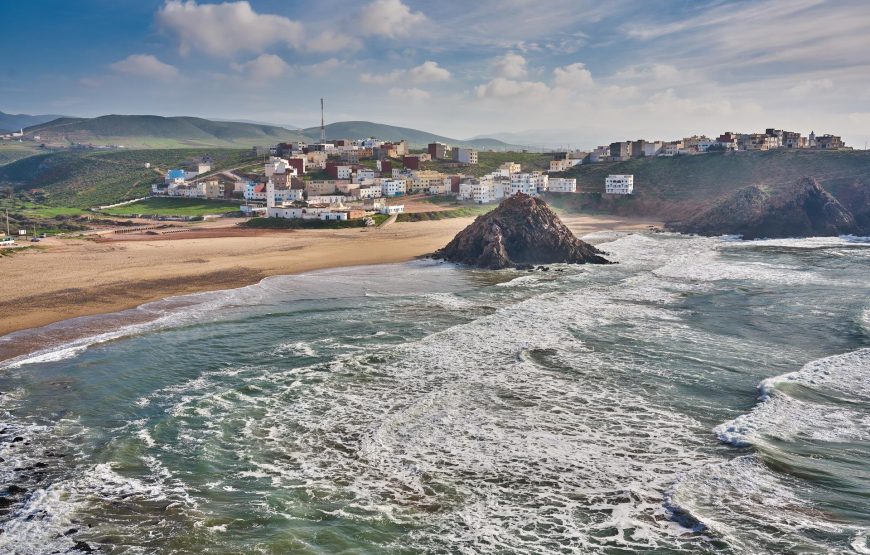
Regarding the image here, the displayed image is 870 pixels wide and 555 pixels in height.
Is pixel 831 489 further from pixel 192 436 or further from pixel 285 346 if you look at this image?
pixel 285 346

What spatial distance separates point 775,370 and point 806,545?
38.5 feet

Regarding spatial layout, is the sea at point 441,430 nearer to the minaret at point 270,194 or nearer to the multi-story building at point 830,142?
the minaret at point 270,194

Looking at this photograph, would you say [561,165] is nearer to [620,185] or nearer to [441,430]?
[620,185]

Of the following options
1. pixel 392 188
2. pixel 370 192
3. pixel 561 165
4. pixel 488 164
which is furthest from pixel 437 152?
pixel 370 192

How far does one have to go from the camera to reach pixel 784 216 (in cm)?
6575

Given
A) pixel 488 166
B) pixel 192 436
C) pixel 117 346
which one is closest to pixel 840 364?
pixel 192 436

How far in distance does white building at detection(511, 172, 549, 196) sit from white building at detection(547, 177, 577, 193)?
0.92 meters

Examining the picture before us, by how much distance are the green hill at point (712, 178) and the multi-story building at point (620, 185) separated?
151 cm

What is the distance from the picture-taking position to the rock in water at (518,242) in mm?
47438

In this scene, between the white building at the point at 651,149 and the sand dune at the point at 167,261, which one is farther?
the white building at the point at 651,149

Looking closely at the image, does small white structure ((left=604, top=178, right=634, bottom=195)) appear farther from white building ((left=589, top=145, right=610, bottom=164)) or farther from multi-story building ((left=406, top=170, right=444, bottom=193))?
white building ((left=589, top=145, right=610, bottom=164))

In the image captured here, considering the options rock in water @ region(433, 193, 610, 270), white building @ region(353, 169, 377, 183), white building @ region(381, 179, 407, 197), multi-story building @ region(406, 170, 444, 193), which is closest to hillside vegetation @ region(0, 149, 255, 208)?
white building @ region(353, 169, 377, 183)

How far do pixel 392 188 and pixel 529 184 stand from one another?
21.1m

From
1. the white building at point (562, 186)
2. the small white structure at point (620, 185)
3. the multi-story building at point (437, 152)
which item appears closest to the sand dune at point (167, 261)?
the small white structure at point (620, 185)
